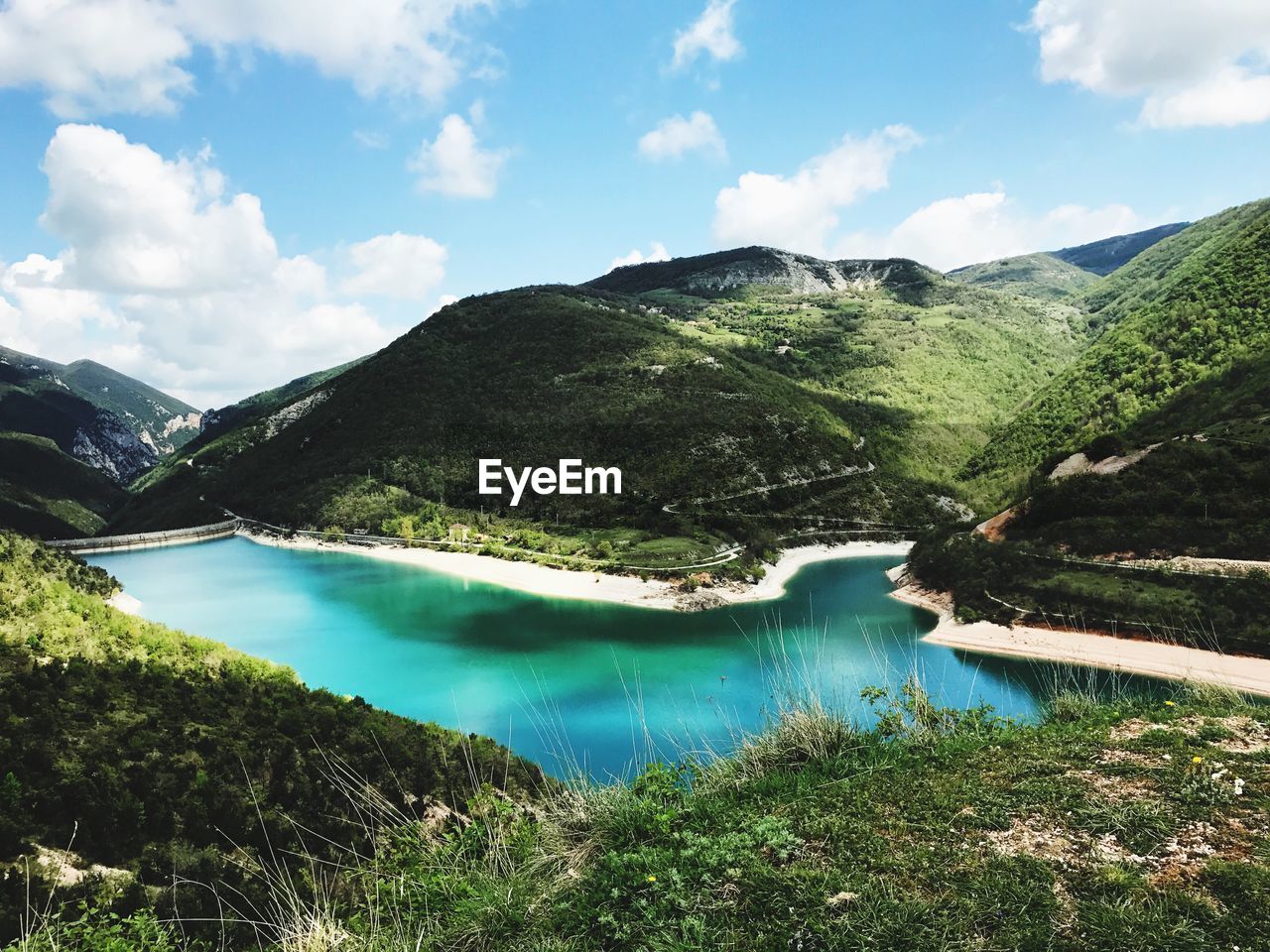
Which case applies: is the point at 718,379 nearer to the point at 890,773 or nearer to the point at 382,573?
the point at 382,573

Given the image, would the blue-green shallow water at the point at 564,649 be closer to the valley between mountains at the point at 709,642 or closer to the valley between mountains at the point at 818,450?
the valley between mountains at the point at 709,642

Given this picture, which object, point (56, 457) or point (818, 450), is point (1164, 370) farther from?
point (56, 457)

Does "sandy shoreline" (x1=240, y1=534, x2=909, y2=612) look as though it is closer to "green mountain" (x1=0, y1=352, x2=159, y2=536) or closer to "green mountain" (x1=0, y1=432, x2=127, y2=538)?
"green mountain" (x1=0, y1=432, x2=127, y2=538)

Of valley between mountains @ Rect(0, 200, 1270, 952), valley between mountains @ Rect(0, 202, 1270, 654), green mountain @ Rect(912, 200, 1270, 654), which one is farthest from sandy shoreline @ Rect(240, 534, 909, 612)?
green mountain @ Rect(912, 200, 1270, 654)

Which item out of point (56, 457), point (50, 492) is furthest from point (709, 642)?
point (56, 457)

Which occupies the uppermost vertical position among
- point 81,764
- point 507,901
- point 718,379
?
point 718,379

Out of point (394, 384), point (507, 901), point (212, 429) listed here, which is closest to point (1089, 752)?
point (507, 901)
